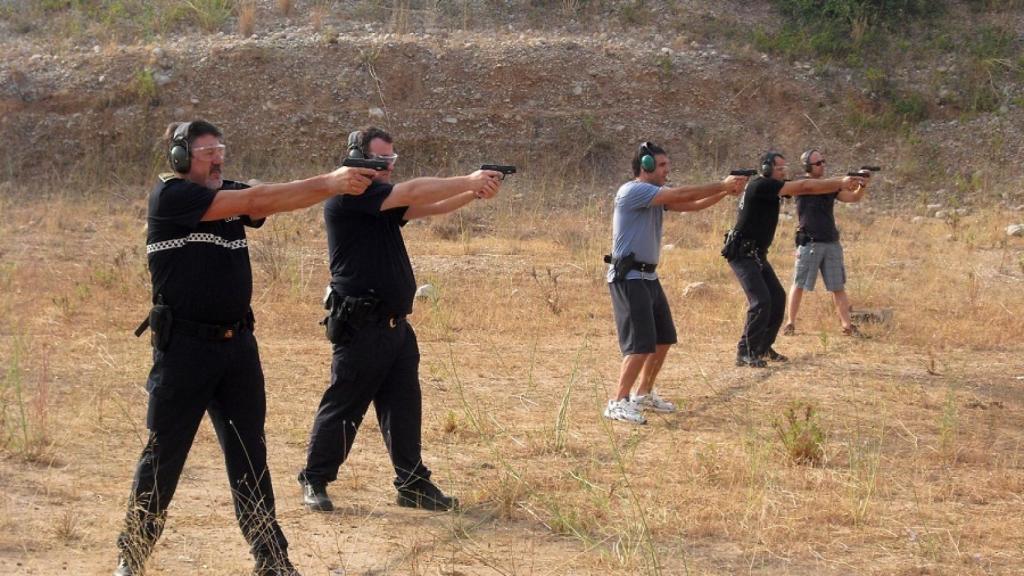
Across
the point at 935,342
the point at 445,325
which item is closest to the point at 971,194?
the point at 935,342

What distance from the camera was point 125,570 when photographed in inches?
195

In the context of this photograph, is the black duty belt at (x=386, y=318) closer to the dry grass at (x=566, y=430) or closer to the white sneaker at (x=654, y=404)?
the dry grass at (x=566, y=430)

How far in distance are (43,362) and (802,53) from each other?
55.0 feet

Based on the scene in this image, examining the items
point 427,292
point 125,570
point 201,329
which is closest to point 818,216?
point 427,292

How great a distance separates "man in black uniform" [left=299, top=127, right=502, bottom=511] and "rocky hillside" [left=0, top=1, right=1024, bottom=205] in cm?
1399

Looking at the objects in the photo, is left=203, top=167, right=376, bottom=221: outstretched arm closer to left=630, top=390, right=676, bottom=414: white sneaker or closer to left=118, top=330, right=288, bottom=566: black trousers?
left=118, top=330, right=288, bottom=566: black trousers

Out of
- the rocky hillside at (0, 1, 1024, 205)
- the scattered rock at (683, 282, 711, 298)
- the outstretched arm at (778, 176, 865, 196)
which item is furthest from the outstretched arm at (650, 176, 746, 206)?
the rocky hillside at (0, 1, 1024, 205)

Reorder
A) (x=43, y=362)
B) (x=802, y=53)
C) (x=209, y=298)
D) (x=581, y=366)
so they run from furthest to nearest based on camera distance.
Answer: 1. (x=802, y=53)
2. (x=581, y=366)
3. (x=43, y=362)
4. (x=209, y=298)

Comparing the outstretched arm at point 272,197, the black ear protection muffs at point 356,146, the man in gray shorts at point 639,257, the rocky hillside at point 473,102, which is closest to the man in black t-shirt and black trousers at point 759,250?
the man in gray shorts at point 639,257

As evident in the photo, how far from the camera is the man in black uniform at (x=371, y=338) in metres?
6.00

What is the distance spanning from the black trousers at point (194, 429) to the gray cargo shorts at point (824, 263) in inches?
291

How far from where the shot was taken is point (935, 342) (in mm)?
11211

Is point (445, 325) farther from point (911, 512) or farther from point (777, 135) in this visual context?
point (777, 135)

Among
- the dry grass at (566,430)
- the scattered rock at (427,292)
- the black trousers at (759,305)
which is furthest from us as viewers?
the scattered rock at (427,292)
